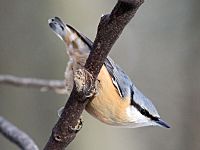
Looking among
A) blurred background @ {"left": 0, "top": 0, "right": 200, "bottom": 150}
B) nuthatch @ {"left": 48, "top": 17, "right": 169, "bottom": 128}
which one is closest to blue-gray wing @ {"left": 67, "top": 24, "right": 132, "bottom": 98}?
nuthatch @ {"left": 48, "top": 17, "right": 169, "bottom": 128}

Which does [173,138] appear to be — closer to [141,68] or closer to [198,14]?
[141,68]

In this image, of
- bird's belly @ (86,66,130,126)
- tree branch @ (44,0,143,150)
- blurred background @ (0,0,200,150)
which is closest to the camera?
tree branch @ (44,0,143,150)

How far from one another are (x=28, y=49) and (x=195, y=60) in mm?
927

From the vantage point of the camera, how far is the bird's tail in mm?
771

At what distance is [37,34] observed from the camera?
2307 millimetres

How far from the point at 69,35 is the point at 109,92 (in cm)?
12

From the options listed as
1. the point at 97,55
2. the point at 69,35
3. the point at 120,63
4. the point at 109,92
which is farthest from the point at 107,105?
the point at 120,63

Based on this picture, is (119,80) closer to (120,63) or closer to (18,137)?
(18,137)

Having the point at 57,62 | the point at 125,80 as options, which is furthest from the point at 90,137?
the point at 125,80

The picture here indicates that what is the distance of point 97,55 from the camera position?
51 centimetres

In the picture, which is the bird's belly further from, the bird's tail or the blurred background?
the blurred background

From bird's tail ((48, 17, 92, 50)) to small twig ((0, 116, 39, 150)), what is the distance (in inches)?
7.3

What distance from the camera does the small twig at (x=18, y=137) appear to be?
780 millimetres

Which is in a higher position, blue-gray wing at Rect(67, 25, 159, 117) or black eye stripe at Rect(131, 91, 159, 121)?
blue-gray wing at Rect(67, 25, 159, 117)
